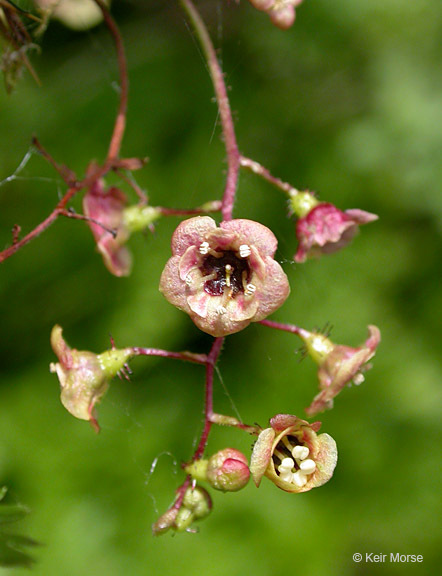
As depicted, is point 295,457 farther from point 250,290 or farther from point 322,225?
point 322,225

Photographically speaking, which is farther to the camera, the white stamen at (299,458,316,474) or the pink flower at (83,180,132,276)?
the pink flower at (83,180,132,276)

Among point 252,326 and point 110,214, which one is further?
point 252,326

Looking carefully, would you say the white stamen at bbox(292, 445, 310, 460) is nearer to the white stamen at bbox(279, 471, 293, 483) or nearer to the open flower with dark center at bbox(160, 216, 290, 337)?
the white stamen at bbox(279, 471, 293, 483)

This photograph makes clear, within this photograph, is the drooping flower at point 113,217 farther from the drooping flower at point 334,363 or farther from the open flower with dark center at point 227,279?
the drooping flower at point 334,363

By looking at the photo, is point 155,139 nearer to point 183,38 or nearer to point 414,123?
point 183,38

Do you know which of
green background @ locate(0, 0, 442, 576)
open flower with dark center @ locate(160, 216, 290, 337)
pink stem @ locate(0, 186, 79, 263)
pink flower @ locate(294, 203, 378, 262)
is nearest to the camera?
open flower with dark center @ locate(160, 216, 290, 337)

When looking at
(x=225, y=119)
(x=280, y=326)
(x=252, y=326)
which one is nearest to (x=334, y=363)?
(x=280, y=326)

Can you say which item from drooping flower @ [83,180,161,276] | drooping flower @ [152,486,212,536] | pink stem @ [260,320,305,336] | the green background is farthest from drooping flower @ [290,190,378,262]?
the green background
